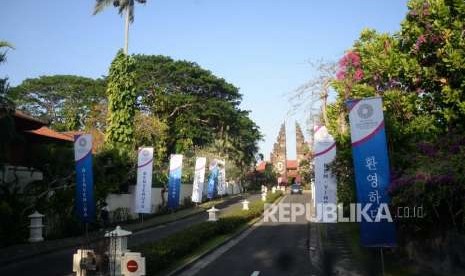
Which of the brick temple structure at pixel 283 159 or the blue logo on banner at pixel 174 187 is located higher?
the brick temple structure at pixel 283 159

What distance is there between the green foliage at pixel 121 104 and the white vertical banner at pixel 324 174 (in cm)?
1708

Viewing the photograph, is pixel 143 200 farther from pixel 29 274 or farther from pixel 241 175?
pixel 241 175

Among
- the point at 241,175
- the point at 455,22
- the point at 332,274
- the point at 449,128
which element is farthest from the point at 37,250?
the point at 241,175

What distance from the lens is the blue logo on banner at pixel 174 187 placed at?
1431 inches

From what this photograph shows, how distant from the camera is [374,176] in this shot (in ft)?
41.1

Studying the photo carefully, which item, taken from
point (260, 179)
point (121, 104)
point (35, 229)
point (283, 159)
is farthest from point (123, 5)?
point (283, 159)

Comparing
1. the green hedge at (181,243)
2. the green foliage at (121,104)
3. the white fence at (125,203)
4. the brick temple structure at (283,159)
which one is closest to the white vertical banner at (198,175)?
the white fence at (125,203)

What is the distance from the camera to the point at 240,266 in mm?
16109

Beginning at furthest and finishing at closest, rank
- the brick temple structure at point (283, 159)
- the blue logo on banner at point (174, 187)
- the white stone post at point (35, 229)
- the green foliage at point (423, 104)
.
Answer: the brick temple structure at point (283, 159)
the blue logo on banner at point (174, 187)
the white stone post at point (35, 229)
the green foliage at point (423, 104)

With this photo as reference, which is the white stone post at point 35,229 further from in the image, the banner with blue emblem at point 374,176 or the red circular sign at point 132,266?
the banner with blue emblem at point 374,176

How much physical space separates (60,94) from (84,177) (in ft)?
136

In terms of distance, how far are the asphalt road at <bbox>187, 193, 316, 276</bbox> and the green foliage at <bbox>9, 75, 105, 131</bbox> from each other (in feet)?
126

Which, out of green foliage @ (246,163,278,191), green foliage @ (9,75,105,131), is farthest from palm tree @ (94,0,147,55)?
green foliage @ (246,163,278,191)

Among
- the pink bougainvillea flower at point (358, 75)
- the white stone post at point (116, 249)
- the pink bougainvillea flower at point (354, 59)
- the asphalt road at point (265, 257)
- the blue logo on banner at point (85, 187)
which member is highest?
the pink bougainvillea flower at point (354, 59)
